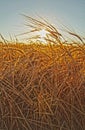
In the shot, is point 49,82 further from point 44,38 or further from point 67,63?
point 44,38

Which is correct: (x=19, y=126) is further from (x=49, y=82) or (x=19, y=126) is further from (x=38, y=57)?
(x=38, y=57)

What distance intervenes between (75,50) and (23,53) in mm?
244

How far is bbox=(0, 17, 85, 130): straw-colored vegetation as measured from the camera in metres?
1.41

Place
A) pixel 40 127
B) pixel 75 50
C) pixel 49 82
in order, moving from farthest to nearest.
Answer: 1. pixel 75 50
2. pixel 49 82
3. pixel 40 127

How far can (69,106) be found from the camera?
1.43 m

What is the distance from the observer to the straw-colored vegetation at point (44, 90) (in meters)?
1.41

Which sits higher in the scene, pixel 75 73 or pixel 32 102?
pixel 75 73

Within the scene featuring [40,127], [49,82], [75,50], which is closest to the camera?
[40,127]

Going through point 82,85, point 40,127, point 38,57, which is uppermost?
point 38,57

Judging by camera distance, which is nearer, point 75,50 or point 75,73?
point 75,73

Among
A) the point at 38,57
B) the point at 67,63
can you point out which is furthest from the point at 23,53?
the point at 67,63

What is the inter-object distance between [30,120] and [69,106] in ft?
0.54

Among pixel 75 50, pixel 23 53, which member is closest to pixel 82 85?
pixel 75 50

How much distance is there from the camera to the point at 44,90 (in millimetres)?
1470
